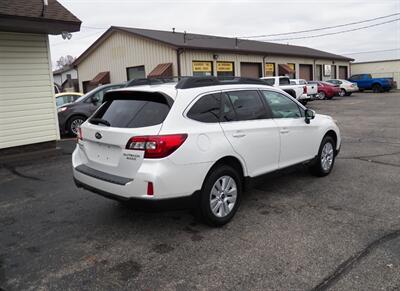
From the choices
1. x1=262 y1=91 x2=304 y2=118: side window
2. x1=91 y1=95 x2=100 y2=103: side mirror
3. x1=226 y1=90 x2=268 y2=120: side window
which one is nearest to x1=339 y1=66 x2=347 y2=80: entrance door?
x1=91 y1=95 x2=100 y2=103: side mirror

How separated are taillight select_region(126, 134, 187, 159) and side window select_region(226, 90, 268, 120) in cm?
117

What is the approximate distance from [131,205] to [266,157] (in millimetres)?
1983

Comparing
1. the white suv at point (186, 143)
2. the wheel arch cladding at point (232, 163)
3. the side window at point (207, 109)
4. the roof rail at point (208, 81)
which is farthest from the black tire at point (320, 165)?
the side window at point (207, 109)

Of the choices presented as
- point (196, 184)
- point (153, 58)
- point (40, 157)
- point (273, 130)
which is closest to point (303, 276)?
point (196, 184)

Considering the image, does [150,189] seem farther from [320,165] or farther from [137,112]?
[320,165]

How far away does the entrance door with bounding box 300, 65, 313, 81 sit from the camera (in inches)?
1337

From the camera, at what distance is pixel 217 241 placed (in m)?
3.97

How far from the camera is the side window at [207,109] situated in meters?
4.11

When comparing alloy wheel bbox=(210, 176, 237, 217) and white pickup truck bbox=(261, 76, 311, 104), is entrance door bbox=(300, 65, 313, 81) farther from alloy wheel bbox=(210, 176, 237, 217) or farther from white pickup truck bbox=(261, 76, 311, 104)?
alloy wheel bbox=(210, 176, 237, 217)

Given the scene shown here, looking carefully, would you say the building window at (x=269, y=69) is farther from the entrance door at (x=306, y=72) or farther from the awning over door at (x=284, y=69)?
the entrance door at (x=306, y=72)

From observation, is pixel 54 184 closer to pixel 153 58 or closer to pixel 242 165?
pixel 242 165

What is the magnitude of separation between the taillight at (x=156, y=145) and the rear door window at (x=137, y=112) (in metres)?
0.21

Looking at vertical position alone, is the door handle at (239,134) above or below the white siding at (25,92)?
below

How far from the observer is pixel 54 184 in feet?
21.0
